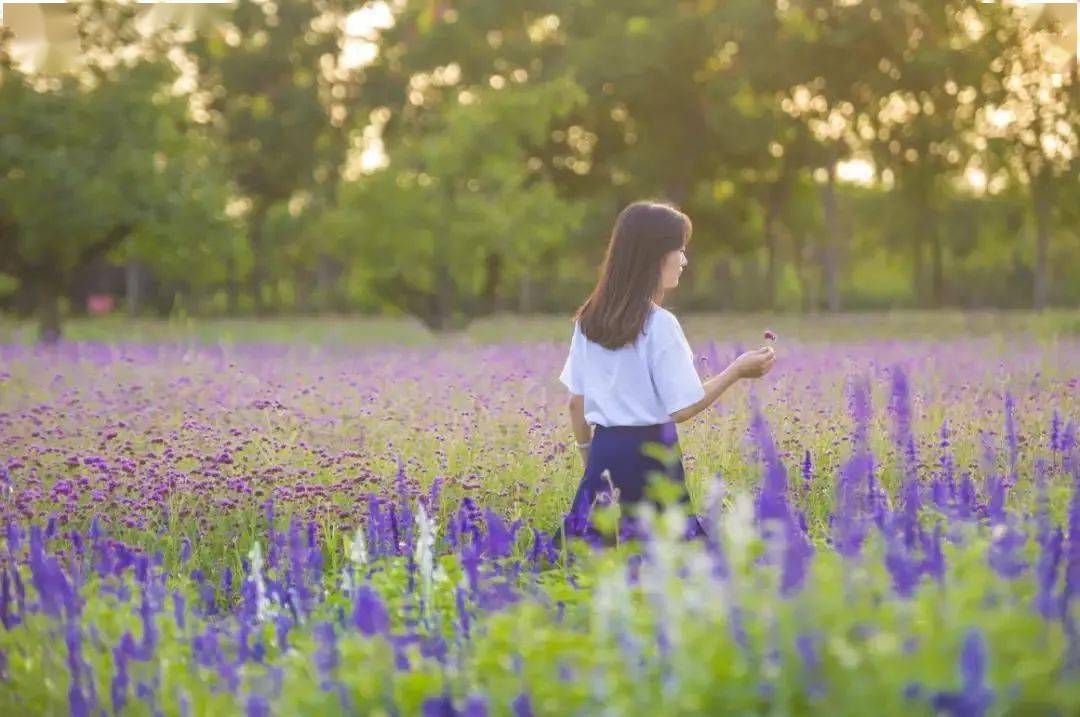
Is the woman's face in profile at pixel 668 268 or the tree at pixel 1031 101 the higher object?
the tree at pixel 1031 101

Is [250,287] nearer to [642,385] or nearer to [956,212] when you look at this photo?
[956,212]

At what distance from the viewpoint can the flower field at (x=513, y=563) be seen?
259 cm

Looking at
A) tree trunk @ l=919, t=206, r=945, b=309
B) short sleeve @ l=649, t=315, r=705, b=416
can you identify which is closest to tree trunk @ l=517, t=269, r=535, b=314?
tree trunk @ l=919, t=206, r=945, b=309

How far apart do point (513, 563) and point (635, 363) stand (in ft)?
2.84

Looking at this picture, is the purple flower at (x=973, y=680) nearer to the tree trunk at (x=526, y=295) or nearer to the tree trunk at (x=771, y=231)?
the tree trunk at (x=771, y=231)

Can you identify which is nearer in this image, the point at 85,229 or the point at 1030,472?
the point at 1030,472

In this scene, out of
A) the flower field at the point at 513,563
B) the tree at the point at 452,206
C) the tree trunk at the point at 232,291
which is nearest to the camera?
the flower field at the point at 513,563

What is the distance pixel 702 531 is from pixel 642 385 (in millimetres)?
616

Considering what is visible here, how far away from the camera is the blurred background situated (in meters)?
20.9

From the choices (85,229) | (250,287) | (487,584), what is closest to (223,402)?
(487,584)

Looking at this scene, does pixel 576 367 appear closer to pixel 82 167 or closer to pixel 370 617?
pixel 370 617

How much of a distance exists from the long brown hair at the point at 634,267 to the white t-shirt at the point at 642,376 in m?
0.06

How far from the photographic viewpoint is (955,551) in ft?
11.6

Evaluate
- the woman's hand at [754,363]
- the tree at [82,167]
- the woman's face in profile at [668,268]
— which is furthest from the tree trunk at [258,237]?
the woman's hand at [754,363]
